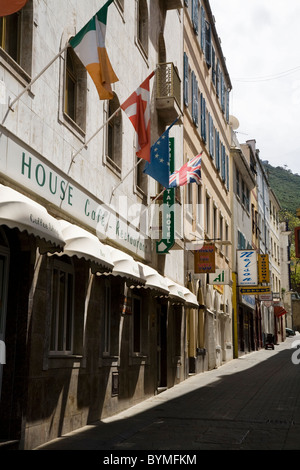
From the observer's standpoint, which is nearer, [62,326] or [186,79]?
[62,326]

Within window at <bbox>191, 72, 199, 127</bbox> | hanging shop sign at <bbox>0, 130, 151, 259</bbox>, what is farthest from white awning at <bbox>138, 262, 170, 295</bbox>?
window at <bbox>191, 72, 199, 127</bbox>

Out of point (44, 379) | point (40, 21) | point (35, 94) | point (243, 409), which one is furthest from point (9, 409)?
point (243, 409)

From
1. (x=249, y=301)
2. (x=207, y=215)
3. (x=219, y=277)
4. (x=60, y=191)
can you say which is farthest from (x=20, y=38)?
(x=249, y=301)

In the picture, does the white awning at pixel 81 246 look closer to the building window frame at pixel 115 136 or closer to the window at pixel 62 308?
the window at pixel 62 308

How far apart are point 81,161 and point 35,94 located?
2.10 meters

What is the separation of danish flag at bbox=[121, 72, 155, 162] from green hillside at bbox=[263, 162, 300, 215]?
109378 mm

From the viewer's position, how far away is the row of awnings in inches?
263

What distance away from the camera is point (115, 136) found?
13.4 meters

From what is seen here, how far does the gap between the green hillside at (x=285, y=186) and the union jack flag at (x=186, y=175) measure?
345ft

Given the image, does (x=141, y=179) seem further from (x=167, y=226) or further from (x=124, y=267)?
(x=124, y=267)

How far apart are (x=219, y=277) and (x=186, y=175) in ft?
37.1

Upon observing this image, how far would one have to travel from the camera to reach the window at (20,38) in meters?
8.29

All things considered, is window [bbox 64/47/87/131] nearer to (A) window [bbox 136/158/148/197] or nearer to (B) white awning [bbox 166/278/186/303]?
(A) window [bbox 136/158/148/197]
